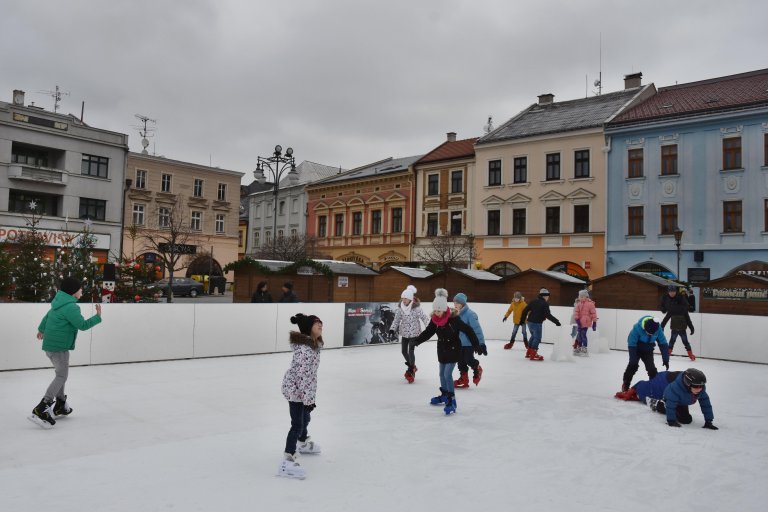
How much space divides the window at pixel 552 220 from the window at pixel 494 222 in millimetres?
3008

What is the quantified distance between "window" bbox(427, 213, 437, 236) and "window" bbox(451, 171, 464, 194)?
214cm

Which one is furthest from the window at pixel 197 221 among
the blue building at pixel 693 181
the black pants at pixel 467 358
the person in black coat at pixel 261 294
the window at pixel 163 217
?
the black pants at pixel 467 358

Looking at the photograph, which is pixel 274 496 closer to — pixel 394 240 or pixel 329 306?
pixel 329 306

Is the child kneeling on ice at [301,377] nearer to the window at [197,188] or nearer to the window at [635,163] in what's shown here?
the window at [635,163]

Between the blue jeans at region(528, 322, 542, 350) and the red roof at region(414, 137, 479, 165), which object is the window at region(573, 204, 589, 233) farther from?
the blue jeans at region(528, 322, 542, 350)

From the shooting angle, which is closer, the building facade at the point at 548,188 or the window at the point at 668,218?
the window at the point at 668,218

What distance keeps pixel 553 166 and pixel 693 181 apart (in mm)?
7441

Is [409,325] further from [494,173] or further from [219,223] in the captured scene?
[219,223]

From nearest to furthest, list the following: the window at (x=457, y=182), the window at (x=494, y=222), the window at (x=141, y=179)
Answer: the window at (x=494, y=222) → the window at (x=457, y=182) → the window at (x=141, y=179)

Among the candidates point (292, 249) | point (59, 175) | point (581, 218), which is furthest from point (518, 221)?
point (59, 175)

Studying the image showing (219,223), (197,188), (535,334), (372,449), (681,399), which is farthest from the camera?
(219,223)

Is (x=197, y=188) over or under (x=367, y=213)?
over

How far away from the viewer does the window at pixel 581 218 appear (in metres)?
31.9

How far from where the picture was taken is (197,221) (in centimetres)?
4703
